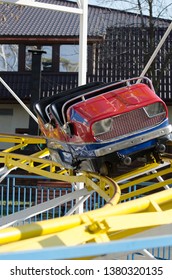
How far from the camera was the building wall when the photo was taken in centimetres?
1576

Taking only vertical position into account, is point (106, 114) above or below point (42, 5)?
below

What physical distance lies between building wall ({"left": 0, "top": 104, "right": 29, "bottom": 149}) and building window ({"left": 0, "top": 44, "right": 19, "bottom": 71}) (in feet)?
3.91

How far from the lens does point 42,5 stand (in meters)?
5.32

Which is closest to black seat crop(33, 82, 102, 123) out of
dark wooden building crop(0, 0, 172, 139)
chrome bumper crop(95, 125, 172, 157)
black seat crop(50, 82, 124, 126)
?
black seat crop(50, 82, 124, 126)

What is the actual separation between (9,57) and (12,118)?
165 cm

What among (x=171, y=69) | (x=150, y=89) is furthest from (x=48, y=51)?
(x=150, y=89)

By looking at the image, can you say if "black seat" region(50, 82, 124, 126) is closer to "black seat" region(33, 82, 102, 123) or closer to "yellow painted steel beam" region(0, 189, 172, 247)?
"black seat" region(33, 82, 102, 123)

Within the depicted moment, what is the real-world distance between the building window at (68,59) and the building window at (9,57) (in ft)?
3.98

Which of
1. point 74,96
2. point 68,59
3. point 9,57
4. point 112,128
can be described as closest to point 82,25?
point 74,96

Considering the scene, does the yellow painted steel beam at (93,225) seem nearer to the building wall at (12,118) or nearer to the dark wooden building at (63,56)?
the dark wooden building at (63,56)

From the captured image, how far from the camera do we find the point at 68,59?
15.9m

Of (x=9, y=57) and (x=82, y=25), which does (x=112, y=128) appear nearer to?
(x=82, y=25)
